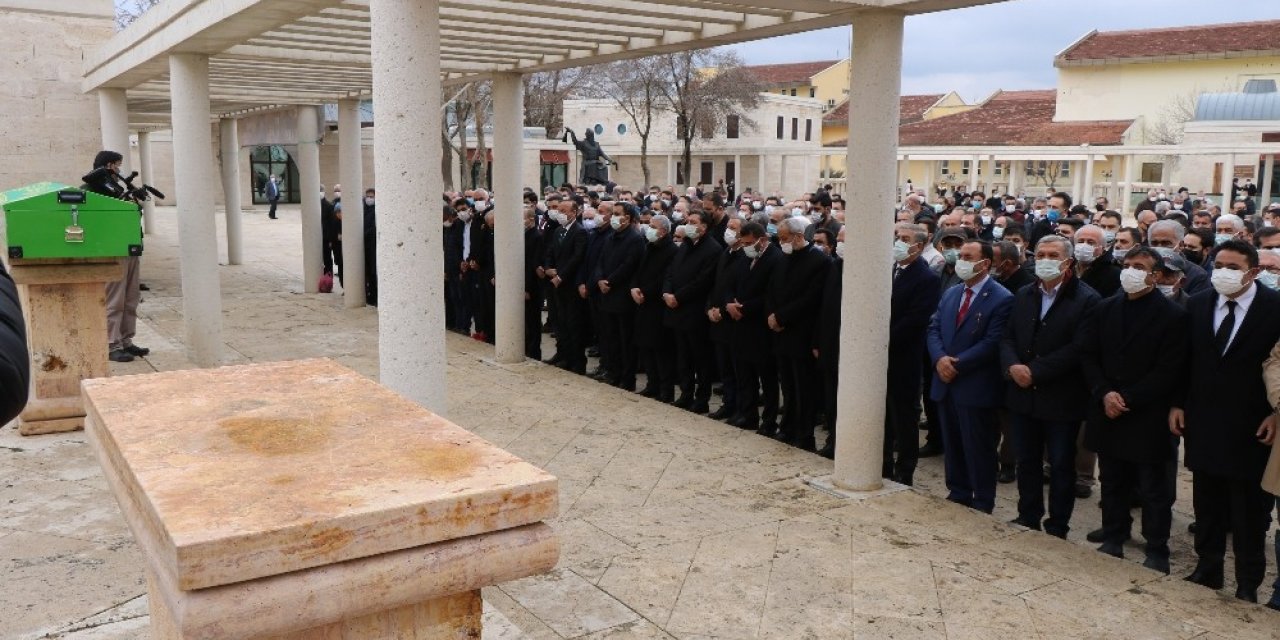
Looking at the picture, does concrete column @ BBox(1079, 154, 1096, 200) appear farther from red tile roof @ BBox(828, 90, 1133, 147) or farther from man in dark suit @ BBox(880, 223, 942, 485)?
man in dark suit @ BBox(880, 223, 942, 485)

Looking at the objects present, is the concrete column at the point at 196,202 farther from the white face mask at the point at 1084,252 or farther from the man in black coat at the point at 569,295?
the white face mask at the point at 1084,252

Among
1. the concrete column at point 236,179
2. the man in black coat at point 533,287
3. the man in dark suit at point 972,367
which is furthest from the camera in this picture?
the concrete column at point 236,179

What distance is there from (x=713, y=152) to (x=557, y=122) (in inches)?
329

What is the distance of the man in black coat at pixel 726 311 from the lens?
7953mm

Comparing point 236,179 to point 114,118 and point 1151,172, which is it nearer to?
point 114,118

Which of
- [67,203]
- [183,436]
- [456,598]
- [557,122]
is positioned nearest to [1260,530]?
[456,598]

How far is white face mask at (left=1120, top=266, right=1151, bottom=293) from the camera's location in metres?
5.24

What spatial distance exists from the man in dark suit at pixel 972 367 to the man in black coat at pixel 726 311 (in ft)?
6.57

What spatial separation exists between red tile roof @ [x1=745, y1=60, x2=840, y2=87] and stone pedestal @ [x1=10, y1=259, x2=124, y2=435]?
66.9 meters

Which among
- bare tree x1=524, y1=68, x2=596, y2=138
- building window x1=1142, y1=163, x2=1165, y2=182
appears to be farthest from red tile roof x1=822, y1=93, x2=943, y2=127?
bare tree x1=524, y1=68, x2=596, y2=138

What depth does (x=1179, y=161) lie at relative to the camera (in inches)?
1588

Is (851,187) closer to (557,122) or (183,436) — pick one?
(183,436)

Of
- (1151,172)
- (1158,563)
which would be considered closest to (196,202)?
(1158,563)

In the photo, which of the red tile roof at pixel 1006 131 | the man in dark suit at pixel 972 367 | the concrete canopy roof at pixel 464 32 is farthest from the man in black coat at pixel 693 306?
the red tile roof at pixel 1006 131
